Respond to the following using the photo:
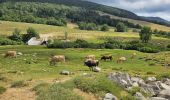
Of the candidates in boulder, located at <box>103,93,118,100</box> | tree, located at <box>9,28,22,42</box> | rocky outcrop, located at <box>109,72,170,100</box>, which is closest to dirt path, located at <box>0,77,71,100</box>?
boulder, located at <box>103,93,118,100</box>

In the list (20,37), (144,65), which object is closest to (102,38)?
(20,37)

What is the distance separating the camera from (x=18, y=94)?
37.8m

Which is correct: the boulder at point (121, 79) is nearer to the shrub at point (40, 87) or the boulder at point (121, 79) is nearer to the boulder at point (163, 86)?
the boulder at point (163, 86)

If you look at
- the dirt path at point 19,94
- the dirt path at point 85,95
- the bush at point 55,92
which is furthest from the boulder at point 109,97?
the dirt path at point 19,94

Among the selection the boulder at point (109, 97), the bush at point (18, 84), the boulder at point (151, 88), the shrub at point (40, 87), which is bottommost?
the boulder at point (151, 88)

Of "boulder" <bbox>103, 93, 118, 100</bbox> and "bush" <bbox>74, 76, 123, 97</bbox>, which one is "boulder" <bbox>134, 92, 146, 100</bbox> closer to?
"bush" <bbox>74, 76, 123, 97</bbox>

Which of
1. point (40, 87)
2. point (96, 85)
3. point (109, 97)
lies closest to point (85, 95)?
point (96, 85)

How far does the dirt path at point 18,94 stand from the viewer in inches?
1449

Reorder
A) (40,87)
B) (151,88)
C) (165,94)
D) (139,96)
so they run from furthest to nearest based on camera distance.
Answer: (151,88) < (165,94) < (139,96) < (40,87)

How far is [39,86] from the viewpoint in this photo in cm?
3850

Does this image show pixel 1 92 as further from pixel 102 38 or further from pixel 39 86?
pixel 102 38

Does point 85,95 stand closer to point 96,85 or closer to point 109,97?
point 96,85

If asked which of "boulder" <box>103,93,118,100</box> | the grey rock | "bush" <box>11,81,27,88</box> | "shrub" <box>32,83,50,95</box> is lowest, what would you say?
the grey rock

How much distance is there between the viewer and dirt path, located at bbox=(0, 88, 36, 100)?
36.8 metres
